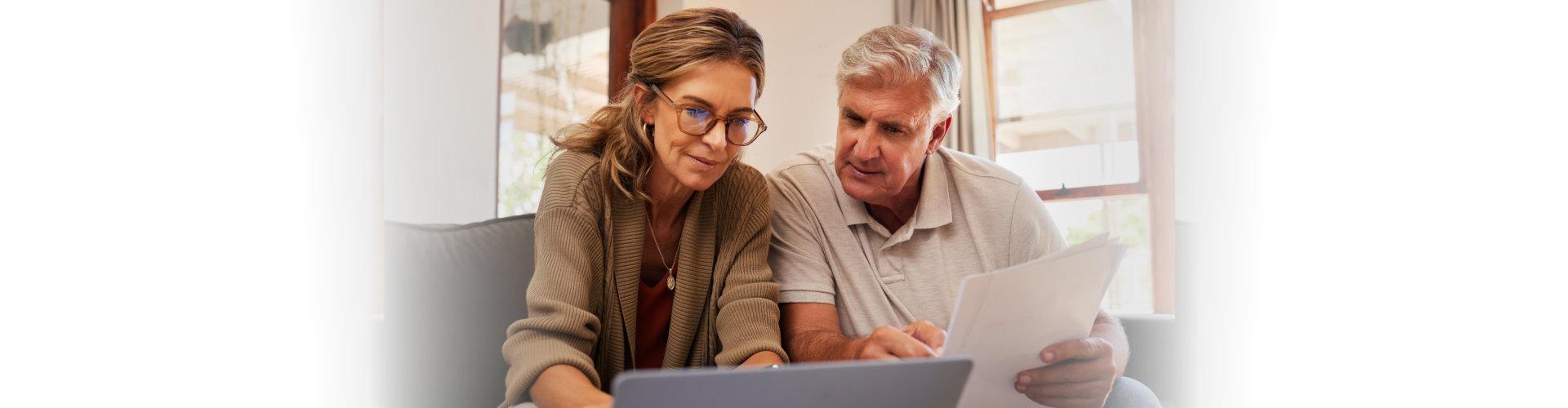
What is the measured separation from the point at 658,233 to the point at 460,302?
1.27 ft

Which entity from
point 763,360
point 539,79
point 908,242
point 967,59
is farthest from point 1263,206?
point 539,79

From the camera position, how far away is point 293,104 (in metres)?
1.62

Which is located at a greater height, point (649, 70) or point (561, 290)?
point (649, 70)

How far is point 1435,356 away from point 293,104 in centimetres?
188

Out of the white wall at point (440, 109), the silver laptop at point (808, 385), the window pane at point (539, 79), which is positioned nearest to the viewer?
the silver laptop at point (808, 385)

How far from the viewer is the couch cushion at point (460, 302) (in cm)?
155

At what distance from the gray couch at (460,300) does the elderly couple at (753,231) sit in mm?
288

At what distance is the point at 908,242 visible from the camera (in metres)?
1.54

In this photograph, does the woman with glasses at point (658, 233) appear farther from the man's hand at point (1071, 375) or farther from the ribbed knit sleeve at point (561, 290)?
the man's hand at point (1071, 375)

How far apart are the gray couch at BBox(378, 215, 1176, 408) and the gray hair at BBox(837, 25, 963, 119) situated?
653 mm

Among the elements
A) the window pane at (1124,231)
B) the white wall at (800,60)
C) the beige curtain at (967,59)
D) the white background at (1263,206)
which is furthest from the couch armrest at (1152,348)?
the white wall at (800,60)

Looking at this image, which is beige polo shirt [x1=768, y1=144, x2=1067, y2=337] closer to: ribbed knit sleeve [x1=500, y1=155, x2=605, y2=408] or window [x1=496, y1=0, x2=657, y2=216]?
ribbed knit sleeve [x1=500, y1=155, x2=605, y2=408]

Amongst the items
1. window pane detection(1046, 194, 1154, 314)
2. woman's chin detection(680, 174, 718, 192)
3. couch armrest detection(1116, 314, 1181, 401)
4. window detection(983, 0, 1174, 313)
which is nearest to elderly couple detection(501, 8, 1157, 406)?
woman's chin detection(680, 174, 718, 192)

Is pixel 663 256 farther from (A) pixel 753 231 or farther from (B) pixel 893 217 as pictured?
(B) pixel 893 217
